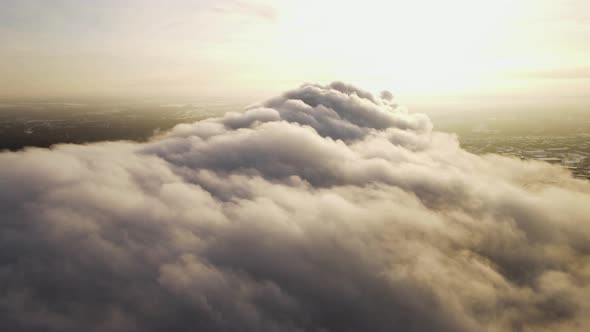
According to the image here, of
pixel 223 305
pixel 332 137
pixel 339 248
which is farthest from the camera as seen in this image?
pixel 332 137

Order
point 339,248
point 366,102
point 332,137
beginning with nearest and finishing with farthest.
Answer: point 339,248, point 332,137, point 366,102

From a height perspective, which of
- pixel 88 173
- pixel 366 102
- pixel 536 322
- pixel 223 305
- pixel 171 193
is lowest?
pixel 536 322

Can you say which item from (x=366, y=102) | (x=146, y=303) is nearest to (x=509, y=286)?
(x=146, y=303)

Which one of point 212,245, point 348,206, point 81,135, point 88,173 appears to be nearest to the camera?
point 212,245

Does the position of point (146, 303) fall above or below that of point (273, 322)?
above

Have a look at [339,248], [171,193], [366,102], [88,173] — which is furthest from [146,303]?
[366,102]

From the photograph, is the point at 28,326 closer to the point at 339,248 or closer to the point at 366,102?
the point at 339,248

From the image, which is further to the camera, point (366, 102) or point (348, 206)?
point (366, 102)

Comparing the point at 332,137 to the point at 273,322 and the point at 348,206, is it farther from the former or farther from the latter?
the point at 273,322

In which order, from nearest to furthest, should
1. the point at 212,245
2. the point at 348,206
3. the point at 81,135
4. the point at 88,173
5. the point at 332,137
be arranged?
the point at 212,245, the point at 88,173, the point at 348,206, the point at 332,137, the point at 81,135

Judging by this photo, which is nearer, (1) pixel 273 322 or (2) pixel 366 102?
(1) pixel 273 322
